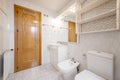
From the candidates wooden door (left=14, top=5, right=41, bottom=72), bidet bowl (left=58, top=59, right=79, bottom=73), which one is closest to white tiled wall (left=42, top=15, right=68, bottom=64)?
wooden door (left=14, top=5, right=41, bottom=72)

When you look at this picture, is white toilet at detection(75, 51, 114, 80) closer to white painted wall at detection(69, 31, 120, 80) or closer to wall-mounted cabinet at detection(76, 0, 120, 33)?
white painted wall at detection(69, 31, 120, 80)

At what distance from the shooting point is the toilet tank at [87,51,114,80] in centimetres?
100

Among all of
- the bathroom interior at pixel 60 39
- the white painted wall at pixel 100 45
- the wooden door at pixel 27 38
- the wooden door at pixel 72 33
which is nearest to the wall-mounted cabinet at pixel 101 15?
the bathroom interior at pixel 60 39

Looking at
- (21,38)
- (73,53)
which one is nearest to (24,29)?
(21,38)

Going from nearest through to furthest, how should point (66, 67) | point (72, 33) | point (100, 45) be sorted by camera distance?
point (100, 45) → point (66, 67) → point (72, 33)

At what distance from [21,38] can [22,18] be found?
717mm

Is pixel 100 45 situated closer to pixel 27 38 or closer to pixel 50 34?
pixel 50 34

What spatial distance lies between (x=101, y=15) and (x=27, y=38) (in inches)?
91.7

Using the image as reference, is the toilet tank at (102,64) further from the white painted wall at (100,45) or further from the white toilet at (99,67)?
the white painted wall at (100,45)

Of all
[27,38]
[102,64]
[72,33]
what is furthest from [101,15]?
[27,38]

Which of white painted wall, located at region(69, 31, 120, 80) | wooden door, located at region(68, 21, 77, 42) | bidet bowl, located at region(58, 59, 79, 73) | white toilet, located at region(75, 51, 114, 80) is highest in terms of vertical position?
wooden door, located at region(68, 21, 77, 42)

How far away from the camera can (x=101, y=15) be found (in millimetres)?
1137

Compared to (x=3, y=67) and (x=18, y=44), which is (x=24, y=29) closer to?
(x=18, y=44)

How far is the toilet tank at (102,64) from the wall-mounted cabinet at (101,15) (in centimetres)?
49
